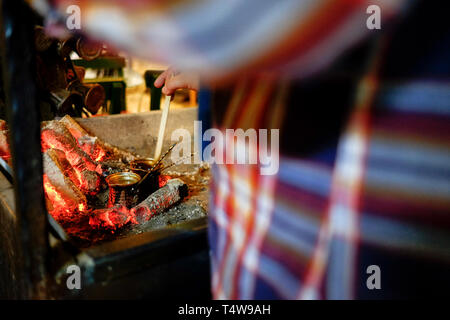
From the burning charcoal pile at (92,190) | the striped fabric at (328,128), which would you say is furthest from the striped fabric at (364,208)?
the burning charcoal pile at (92,190)

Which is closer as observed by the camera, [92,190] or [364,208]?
[364,208]

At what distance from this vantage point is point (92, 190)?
3342 mm

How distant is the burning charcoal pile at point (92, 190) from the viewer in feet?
9.59

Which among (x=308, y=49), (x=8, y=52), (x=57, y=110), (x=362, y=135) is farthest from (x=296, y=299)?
(x=57, y=110)

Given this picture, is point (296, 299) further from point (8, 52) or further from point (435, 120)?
point (8, 52)
